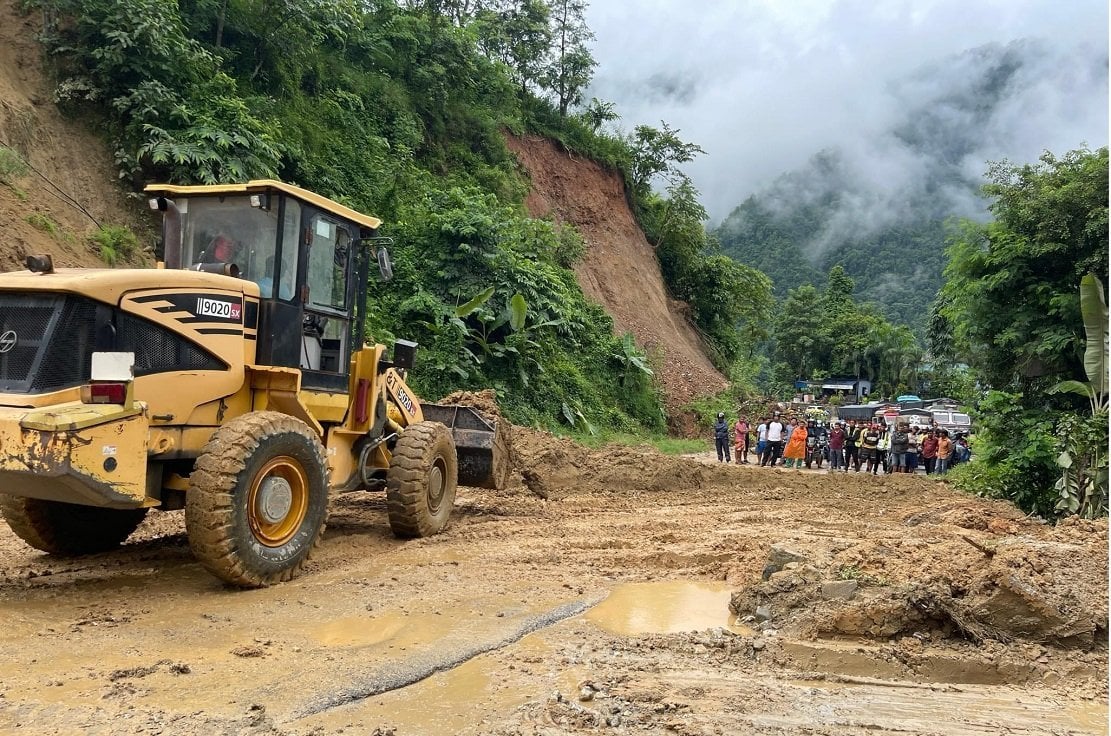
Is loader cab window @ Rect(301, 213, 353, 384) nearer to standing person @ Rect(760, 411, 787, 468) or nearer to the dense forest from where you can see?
the dense forest

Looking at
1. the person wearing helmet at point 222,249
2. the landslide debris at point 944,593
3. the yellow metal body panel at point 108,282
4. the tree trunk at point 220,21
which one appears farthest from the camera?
the tree trunk at point 220,21

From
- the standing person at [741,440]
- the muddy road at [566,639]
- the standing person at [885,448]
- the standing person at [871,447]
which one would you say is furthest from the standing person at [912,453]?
the muddy road at [566,639]

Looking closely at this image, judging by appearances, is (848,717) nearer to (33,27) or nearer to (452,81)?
(33,27)

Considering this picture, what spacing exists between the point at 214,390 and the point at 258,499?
801 mm

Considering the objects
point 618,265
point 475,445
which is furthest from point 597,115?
point 475,445

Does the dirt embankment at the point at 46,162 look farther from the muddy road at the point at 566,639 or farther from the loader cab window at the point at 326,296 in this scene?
the loader cab window at the point at 326,296

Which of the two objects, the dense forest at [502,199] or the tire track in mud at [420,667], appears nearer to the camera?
the tire track in mud at [420,667]

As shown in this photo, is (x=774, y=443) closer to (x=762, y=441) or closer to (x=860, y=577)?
(x=762, y=441)

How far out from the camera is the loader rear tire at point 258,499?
5.18m

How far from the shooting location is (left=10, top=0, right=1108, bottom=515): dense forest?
13.7 metres

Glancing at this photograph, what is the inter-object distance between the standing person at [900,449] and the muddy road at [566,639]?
1068 cm

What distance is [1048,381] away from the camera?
14.1 meters

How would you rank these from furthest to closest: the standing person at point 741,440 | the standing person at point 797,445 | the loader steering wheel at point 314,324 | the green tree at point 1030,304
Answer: the standing person at point 741,440 < the standing person at point 797,445 < the green tree at point 1030,304 < the loader steering wheel at point 314,324

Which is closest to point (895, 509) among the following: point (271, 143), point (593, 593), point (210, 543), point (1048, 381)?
point (1048, 381)
